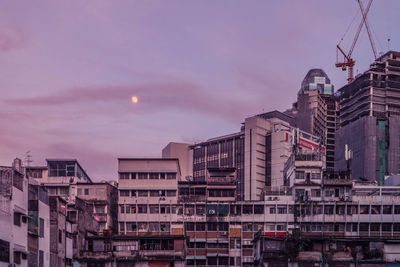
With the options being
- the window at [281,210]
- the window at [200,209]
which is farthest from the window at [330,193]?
the window at [200,209]

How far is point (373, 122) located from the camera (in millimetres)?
174500

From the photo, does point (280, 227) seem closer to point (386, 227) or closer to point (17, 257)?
point (386, 227)

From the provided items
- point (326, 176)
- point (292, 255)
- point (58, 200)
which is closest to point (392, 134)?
point (326, 176)

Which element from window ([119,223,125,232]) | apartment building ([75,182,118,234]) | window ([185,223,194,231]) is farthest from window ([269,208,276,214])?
apartment building ([75,182,118,234])

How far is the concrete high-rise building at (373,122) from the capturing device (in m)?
171

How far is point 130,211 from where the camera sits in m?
121

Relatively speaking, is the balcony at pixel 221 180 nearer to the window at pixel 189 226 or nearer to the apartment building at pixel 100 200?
the window at pixel 189 226

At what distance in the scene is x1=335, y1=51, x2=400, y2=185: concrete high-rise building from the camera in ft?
562

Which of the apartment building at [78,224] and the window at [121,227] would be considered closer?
the apartment building at [78,224]

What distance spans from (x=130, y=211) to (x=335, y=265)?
157 ft

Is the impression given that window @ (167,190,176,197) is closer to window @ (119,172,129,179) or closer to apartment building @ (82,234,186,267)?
window @ (119,172,129,179)

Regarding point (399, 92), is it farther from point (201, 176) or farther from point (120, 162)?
point (120, 162)

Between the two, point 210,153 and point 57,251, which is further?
point 210,153

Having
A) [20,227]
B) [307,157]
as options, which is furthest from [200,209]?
[20,227]
